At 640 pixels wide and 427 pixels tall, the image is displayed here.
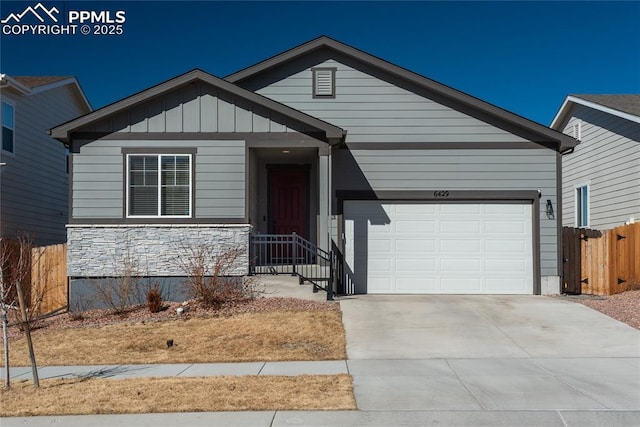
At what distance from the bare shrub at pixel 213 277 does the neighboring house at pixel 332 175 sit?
0.23 meters

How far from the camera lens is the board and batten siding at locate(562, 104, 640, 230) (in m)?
17.7

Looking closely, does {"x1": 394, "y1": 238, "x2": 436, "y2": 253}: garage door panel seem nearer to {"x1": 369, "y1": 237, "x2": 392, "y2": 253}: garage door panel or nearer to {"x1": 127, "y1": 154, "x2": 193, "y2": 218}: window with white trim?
{"x1": 369, "y1": 237, "x2": 392, "y2": 253}: garage door panel

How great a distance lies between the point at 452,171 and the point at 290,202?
439cm

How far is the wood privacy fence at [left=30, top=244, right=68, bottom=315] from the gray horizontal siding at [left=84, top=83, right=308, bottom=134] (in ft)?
10.5

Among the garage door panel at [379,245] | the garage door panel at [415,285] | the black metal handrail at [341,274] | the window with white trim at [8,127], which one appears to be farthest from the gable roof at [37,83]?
the garage door panel at [415,285]

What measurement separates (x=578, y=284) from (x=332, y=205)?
670cm

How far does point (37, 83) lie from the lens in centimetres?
1967

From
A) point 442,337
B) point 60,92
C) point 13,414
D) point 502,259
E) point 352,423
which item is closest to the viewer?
point 352,423

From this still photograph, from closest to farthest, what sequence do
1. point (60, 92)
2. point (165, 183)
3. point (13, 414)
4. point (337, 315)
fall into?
point (13, 414) < point (337, 315) < point (165, 183) < point (60, 92)

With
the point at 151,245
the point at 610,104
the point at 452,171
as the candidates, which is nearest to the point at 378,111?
the point at 452,171

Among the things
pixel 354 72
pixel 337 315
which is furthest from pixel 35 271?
pixel 354 72

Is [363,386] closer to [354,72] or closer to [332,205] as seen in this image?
[332,205]

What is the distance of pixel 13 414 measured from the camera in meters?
6.73

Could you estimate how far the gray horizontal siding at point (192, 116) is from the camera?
45.1 feet
